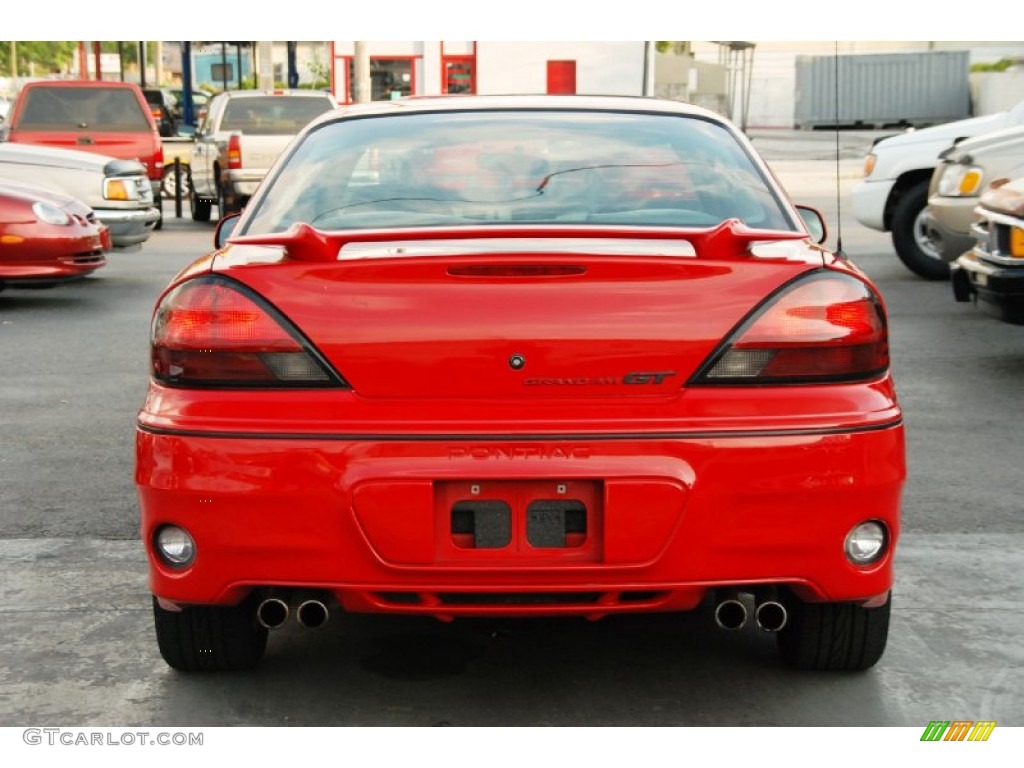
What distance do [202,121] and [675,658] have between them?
62.3 ft

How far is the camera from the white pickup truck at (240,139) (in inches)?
748

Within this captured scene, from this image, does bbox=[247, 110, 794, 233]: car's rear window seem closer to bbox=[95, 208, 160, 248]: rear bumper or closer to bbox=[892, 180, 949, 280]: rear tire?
bbox=[892, 180, 949, 280]: rear tire

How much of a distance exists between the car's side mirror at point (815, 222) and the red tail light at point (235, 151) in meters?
14.4

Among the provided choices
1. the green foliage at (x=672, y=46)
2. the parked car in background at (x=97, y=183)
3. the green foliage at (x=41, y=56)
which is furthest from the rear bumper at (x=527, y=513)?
the green foliage at (x=41, y=56)

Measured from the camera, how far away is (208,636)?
3994 mm

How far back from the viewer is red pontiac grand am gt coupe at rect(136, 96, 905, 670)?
11.3 ft

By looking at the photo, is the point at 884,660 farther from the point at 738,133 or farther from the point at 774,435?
the point at 738,133

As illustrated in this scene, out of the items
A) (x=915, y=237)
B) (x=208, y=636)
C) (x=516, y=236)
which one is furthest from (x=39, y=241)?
(x=516, y=236)

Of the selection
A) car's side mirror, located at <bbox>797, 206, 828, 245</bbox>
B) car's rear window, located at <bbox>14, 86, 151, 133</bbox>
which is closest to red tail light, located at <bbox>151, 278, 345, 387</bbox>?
car's side mirror, located at <bbox>797, 206, 828, 245</bbox>

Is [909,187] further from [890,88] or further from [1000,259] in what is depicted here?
[890,88]

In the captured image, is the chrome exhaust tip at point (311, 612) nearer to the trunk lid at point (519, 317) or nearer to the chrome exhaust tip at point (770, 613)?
the trunk lid at point (519, 317)
